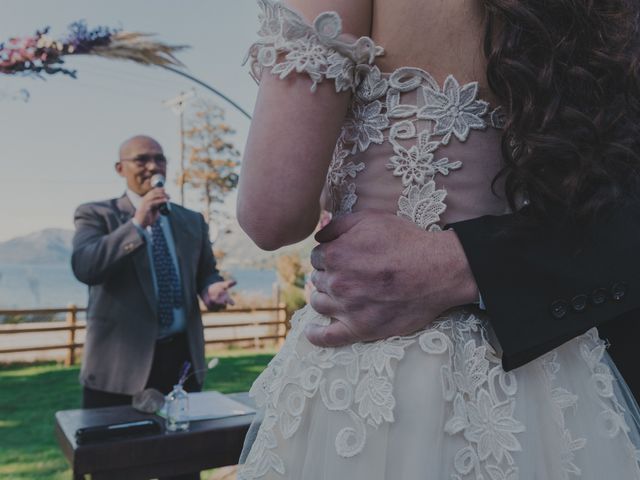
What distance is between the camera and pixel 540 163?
2.52 feet

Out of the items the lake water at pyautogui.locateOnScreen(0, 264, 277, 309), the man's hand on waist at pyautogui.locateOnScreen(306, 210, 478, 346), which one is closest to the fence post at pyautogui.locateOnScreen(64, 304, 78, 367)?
the man's hand on waist at pyautogui.locateOnScreen(306, 210, 478, 346)

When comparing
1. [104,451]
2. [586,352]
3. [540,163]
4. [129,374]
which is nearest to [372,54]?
[540,163]

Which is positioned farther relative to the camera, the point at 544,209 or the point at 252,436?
the point at 252,436

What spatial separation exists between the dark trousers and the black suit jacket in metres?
2.91

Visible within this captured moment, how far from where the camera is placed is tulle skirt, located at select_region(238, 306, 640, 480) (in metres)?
0.74

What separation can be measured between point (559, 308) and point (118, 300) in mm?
2979

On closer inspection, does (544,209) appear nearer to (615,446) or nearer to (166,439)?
(615,446)

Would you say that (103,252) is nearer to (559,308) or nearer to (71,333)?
(559,308)

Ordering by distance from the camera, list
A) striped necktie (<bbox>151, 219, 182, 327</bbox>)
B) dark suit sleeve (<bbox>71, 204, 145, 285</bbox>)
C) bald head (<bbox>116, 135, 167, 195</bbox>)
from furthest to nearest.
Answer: bald head (<bbox>116, 135, 167, 195</bbox>) → striped necktie (<bbox>151, 219, 182, 327</bbox>) → dark suit sleeve (<bbox>71, 204, 145, 285</bbox>)

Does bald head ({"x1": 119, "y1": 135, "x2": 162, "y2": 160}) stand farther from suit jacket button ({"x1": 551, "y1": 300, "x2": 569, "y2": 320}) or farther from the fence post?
the fence post

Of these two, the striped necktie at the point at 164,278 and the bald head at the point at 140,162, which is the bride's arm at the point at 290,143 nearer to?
the striped necktie at the point at 164,278

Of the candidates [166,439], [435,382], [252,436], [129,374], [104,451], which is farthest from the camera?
[129,374]

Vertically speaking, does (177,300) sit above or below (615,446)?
below

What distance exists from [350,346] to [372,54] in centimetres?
39
